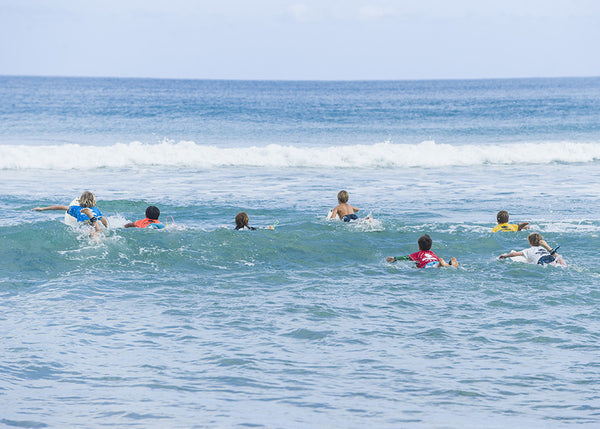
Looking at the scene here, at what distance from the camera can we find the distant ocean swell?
3130cm

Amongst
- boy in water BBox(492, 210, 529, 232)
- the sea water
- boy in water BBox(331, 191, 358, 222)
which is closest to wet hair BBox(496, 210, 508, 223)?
boy in water BBox(492, 210, 529, 232)

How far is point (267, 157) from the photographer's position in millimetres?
33156

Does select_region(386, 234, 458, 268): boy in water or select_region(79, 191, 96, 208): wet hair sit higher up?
select_region(79, 191, 96, 208): wet hair

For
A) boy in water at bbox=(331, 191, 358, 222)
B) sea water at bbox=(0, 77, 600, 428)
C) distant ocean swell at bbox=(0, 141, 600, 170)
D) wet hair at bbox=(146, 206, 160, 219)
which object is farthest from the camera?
distant ocean swell at bbox=(0, 141, 600, 170)

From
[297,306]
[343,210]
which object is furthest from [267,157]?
[297,306]

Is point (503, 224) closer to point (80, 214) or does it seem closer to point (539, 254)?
point (539, 254)

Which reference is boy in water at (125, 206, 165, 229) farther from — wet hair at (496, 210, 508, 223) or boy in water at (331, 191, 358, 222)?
wet hair at (496, 210, 508, 223)

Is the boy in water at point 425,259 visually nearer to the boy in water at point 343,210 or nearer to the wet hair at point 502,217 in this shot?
the wet hair at point 502,217

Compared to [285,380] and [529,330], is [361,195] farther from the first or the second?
[285,380]

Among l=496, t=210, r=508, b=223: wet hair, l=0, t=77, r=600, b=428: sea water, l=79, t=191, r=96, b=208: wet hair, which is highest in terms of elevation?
l=79, t=191, r=96, b=208: wet hair

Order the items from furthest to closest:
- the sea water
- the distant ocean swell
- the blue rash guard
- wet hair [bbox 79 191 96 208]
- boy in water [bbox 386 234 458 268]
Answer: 1. the distant ocean swell
2. the blue rash guard
3. wet hair [bbox 79 191 96 208]
4. boy in water [bbox 386 234 458 268]
5. the sea water

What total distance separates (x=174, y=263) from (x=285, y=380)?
6676mm

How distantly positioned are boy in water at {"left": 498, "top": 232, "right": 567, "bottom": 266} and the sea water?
23 cm

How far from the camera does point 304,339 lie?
9.96 meters
